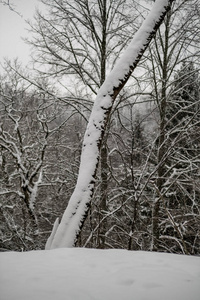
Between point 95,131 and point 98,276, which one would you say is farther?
point 95,131

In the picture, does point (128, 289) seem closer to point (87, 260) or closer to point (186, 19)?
point (87, 260)

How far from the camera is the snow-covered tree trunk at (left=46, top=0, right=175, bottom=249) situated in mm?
2860

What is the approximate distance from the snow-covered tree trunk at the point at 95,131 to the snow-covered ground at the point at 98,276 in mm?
714

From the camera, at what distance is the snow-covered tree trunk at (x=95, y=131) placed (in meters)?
2.86

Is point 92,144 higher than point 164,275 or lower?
higher

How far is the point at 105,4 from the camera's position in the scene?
609 cm

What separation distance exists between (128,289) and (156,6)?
3.69 m

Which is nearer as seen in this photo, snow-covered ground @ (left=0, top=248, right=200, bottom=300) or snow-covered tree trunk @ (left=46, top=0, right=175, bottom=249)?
snow-covered ground @ (left=0, top=248, right=200, bottom=300)

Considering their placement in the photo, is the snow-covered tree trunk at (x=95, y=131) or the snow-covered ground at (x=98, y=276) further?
the snow-covered tree trunk at (x=95, y=131)

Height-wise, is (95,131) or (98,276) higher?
(95,131)

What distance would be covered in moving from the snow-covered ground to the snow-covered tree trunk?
2.34ft

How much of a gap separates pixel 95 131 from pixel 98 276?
2.03 meters

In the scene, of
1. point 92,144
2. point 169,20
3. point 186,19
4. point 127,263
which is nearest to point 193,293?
point 127,263

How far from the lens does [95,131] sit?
121 inches
